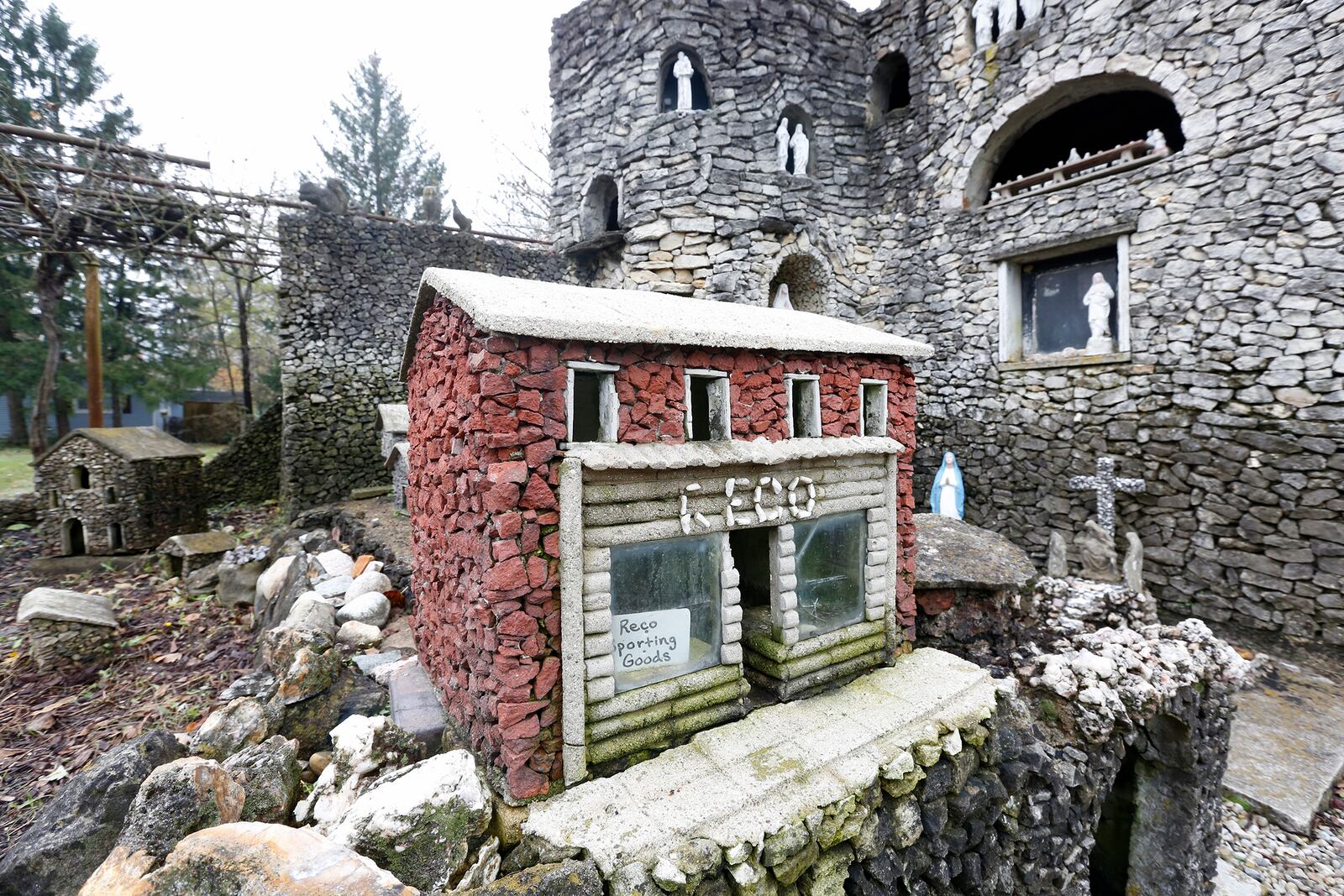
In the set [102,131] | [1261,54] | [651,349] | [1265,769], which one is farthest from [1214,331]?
[102,131]

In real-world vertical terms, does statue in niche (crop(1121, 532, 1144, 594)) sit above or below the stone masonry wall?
below

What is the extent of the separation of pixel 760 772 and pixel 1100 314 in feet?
36.1

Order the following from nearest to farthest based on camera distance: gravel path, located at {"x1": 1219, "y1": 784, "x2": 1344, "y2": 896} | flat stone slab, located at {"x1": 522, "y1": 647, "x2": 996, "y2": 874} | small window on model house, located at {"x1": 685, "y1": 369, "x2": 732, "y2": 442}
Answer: flat stone slab, located at {"x1": 522, "y1": 647, "x2": 996, "y2": 874}, small window on model house, located at {"x1": 685, "y1": 369, "x2": 732, "y2": 442}, gravel path, located at {"x1": 1219, "y1": 784, "x2": 1344, "y2": 896}

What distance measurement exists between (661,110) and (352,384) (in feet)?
32.5

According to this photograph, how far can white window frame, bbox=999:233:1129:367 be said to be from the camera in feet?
34.1

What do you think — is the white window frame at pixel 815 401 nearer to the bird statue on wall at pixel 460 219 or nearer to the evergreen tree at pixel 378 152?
the bird statue on wall at pixel 460 219

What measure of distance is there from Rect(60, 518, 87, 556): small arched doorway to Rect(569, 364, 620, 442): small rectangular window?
12640 millimetres

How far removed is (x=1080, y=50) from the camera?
10.7m

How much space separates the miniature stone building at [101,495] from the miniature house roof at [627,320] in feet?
28.3

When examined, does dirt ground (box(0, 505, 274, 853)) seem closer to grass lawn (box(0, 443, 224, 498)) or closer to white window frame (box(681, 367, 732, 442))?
white window frame (box(681, 367, 732, 442))

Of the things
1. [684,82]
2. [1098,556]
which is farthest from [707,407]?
[684,82]

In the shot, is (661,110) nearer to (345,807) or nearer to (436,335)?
(436,335)

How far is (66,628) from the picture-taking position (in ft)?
24.3

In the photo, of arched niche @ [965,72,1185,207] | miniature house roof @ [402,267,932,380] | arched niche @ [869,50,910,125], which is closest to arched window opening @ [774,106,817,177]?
arched niche @ [869,50,910,125]
